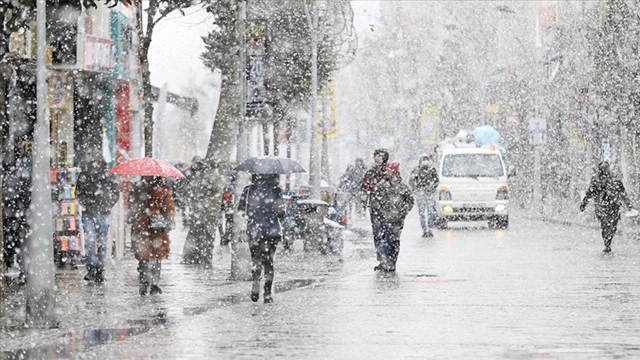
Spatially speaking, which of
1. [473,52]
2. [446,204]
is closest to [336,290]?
[446,204]

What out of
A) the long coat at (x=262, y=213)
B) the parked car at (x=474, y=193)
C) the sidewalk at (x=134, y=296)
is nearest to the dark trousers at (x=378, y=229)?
the sidewalk at (x=134, y=296)

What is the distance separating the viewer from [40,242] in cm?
1317

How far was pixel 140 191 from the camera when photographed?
17094 millimetres

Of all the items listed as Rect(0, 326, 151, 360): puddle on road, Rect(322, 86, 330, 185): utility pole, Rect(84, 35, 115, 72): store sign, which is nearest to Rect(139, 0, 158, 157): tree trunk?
Rect(84, 35, 115, 72): store sign

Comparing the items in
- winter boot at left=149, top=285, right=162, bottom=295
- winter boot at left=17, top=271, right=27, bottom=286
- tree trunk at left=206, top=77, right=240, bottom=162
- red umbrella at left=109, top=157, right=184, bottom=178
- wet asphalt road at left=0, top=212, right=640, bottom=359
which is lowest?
wet asphalt road at left=0, top=212, right=640, bottom=359

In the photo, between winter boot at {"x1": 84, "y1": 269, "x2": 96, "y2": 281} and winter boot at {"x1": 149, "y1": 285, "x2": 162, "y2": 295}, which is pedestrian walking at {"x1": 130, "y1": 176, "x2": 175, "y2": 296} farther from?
winter boot at {"x1": 84, "y1": 269, "x2": 96, "y2": 281}

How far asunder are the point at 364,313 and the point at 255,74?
18.9 feet

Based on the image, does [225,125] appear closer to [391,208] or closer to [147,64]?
[391,208]

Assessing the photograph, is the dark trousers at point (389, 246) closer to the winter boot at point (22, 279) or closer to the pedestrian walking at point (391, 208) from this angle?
the pedestrian walking at point (391, 208)

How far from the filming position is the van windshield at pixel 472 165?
36875mm

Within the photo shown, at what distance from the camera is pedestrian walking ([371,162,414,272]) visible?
20734 mm

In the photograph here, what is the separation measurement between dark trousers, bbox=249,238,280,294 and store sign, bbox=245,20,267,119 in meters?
3.47

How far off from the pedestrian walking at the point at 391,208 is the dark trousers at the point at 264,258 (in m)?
4.82

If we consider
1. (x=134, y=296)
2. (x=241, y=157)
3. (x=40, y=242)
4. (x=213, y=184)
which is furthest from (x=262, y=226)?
(x=213, y=184)
